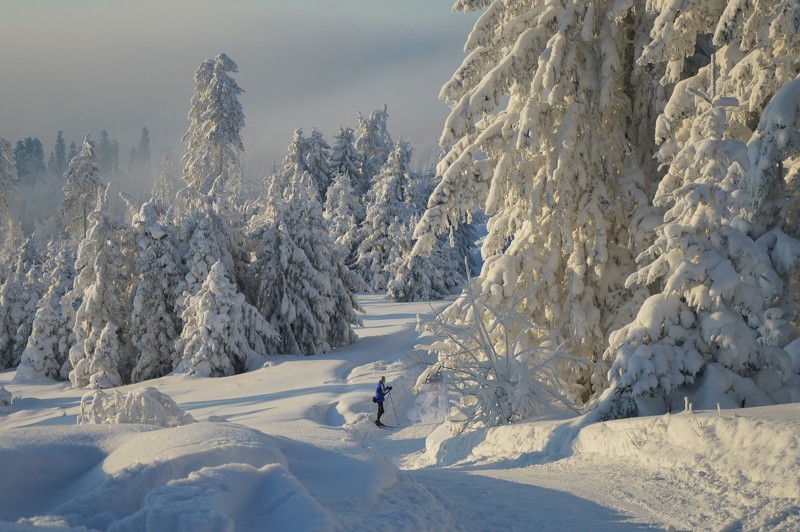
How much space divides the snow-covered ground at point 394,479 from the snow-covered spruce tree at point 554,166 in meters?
4.08

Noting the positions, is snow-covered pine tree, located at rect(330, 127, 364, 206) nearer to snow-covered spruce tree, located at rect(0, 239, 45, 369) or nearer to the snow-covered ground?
snow-covered spruce tree, located at rect(0, 239, 45, 369)

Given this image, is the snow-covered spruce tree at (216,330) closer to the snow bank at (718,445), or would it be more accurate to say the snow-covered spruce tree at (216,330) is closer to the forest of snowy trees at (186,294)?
the forest of snowy trees at (186,294)

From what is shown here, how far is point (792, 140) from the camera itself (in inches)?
344

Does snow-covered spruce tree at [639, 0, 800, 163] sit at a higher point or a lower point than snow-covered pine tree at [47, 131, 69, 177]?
lower

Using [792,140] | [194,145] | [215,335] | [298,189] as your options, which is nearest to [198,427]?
[792,140]

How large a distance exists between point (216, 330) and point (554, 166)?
16.5m

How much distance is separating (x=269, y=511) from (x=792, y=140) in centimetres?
819

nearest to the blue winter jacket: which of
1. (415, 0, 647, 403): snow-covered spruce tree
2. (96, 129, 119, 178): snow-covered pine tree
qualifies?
(415, 0, 647, 403): snow-covered spruce tree

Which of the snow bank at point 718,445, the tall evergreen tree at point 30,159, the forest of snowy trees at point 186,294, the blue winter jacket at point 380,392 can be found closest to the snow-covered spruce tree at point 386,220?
the forest of snowy trees at point 186,294

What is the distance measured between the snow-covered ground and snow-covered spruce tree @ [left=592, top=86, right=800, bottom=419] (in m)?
1.16

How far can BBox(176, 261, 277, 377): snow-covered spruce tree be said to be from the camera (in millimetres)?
25266

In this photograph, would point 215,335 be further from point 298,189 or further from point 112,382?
point 298,189

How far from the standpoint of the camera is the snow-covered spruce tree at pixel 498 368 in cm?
1120

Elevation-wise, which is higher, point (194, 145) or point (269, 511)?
point (194, 145)
